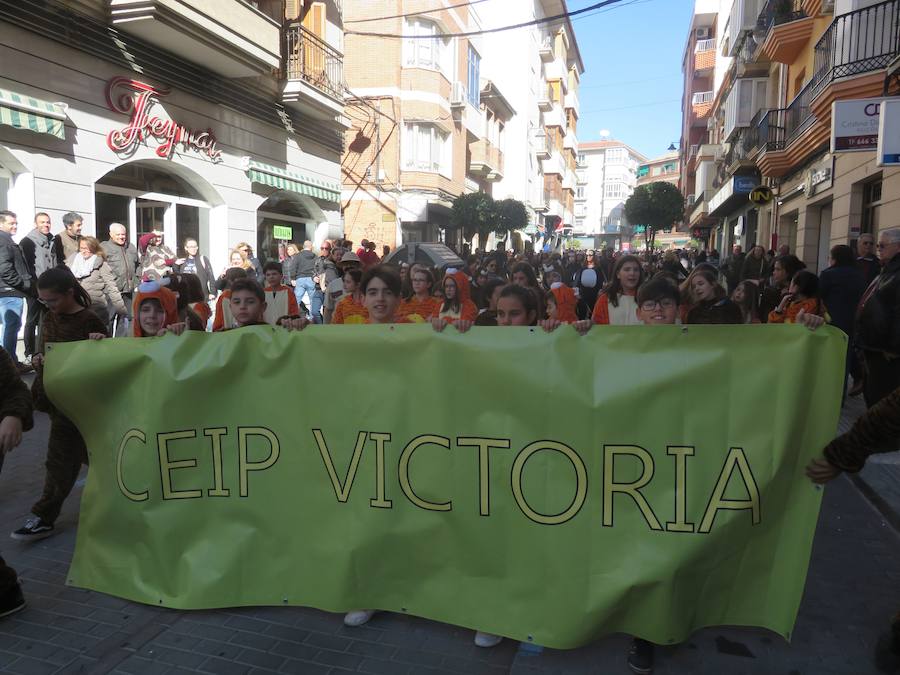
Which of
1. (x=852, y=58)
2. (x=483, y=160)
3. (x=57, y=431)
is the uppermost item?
(x=483, y=160)

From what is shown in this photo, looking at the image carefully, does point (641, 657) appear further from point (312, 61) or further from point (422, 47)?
point (422, 47)

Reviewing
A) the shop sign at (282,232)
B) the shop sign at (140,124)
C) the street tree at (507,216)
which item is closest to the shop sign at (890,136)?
the shop sign at (140,124)

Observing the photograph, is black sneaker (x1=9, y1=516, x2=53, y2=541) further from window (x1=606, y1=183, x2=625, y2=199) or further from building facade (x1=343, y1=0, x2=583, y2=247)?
window (x1=606, y1=183, x2=625, y2=199)

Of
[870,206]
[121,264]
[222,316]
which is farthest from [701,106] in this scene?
[222,316]

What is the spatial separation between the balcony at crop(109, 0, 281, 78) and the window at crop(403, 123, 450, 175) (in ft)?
40.0

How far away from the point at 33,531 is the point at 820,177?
54.9 ft

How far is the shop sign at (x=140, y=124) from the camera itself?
38.5 feet

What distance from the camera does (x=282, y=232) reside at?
1855 cm

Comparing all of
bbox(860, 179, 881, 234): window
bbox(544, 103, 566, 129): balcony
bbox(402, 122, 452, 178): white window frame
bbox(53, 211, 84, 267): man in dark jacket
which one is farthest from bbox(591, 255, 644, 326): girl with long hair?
bbox(544, 103, 566, 129): balcony

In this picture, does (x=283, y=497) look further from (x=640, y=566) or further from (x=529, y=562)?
(x=640, y=566)

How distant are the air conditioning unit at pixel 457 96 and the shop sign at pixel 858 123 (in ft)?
68.1

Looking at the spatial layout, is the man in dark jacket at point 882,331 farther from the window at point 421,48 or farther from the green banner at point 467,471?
the window at point 421,48

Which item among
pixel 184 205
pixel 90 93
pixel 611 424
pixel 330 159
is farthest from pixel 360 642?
pixel 330 159

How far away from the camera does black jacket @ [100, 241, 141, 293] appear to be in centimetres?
963
